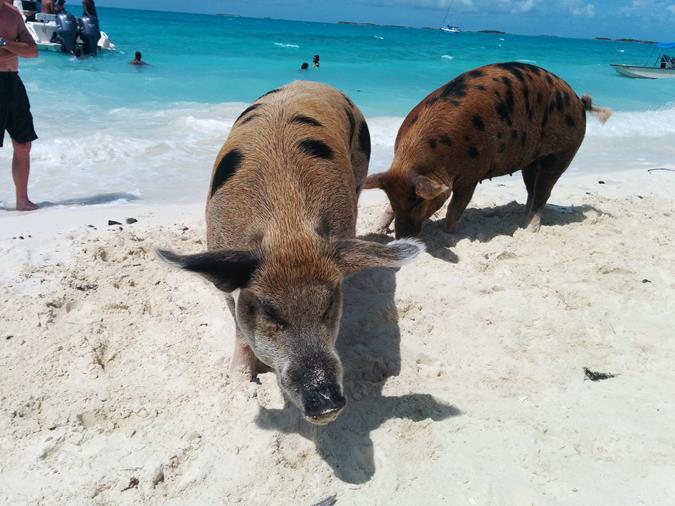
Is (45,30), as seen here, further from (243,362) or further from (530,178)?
(243,362)

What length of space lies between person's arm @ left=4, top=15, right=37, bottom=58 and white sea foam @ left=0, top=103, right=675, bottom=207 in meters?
1.89

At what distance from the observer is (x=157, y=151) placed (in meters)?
10.7

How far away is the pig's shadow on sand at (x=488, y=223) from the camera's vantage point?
21.1ft

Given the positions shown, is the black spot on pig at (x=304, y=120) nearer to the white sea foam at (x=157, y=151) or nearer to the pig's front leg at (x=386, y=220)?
the pig's front leg at (x=386, y=220)

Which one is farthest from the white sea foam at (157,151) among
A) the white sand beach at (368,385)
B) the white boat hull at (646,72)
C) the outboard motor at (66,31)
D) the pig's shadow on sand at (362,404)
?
the white boat hull at (646,72)

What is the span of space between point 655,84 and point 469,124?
3163 centimetres

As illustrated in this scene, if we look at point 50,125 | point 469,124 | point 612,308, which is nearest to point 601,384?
point 612,308

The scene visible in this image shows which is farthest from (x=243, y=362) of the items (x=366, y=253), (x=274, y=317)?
(x=366, y=253)

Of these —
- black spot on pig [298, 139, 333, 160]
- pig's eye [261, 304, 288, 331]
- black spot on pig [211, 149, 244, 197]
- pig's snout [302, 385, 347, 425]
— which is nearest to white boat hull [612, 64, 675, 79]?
black spot on pig [298, 139, 333, 160]

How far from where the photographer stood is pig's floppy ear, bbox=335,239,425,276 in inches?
126

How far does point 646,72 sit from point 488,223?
1325 inches

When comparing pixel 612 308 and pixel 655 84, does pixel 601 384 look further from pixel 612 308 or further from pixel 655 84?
pixel 655 84

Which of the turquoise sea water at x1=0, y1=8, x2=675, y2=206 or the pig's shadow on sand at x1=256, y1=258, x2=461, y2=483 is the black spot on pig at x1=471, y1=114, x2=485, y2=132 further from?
the turquoise sea water at x1=0, y1=8, x2=675, y2=206

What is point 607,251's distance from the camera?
6.11 meters
